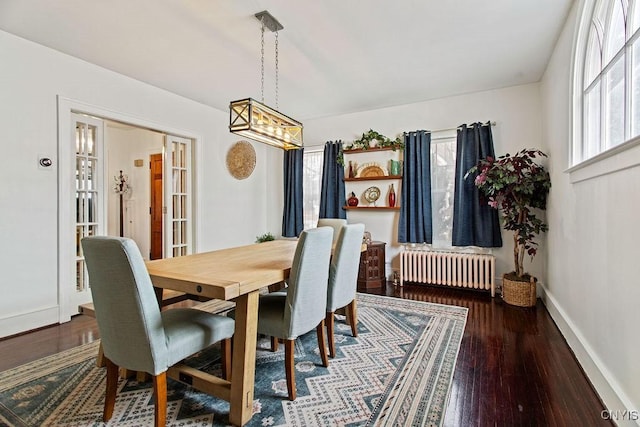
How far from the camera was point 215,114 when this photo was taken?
15.3 feet

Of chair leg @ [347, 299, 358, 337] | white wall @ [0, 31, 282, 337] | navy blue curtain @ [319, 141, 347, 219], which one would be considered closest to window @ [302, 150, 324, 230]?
navy blue curtain @ [319, 141, 347, 219]

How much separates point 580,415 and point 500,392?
14.3 inches

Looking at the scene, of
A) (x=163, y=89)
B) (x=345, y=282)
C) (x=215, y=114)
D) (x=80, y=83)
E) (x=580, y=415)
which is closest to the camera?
(x=580, y=415)

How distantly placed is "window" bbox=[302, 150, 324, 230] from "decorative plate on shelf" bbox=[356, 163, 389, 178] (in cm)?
78

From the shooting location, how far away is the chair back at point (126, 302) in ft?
4.31

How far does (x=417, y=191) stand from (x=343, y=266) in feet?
8.20

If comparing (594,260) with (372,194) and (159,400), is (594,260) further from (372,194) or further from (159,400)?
(372,194)

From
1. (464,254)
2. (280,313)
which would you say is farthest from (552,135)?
(280,313)

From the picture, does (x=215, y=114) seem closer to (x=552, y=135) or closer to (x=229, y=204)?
(x=229, y=204)

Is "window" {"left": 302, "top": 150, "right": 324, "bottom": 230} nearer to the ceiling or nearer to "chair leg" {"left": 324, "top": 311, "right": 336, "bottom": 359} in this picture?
the ceiling

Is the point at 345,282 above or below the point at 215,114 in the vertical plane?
below

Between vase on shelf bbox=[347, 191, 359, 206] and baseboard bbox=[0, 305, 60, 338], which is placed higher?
vase on shelf bbox=[347, 191, 359, 206]

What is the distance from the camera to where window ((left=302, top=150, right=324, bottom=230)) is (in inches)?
208

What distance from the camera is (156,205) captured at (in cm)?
603
